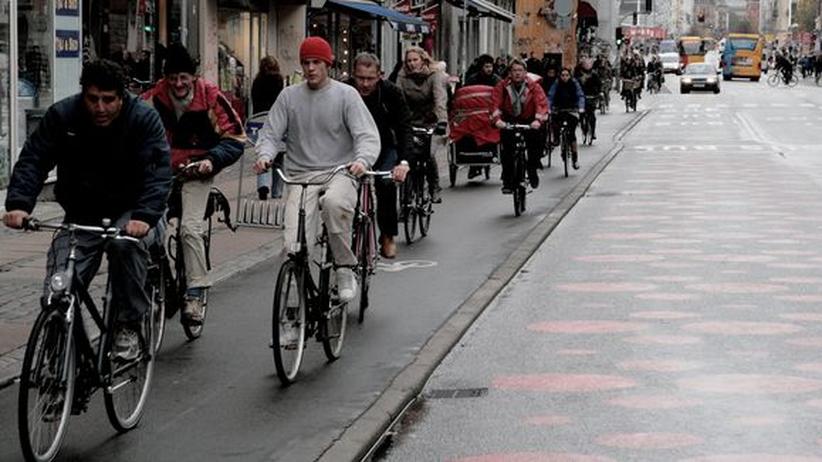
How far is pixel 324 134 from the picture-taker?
9750mm

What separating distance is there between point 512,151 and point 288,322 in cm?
1071

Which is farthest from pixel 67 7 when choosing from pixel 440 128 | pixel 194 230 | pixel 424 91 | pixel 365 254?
pixel 194 230

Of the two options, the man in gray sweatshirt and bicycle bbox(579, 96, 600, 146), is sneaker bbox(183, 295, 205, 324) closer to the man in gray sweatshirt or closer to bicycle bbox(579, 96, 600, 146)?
the man in gray sweatshirt

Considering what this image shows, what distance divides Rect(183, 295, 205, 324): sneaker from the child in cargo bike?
13.9 meters

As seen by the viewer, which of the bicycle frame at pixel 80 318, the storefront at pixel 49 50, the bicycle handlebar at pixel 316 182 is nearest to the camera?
the bicycle frame at pixel 80 318

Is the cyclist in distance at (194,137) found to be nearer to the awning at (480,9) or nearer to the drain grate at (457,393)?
the drain grate at (457,393)

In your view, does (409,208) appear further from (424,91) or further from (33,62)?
(33,62)

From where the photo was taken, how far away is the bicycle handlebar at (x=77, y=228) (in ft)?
22.8

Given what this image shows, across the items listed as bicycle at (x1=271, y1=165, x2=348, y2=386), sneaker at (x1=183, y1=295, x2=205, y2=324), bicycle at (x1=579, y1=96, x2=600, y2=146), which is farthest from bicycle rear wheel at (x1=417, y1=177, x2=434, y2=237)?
bicycle at (x1=579, y1=96, x2=600, y2=146)

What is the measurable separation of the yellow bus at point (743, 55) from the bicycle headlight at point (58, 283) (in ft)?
342

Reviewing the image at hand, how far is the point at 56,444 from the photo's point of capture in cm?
678

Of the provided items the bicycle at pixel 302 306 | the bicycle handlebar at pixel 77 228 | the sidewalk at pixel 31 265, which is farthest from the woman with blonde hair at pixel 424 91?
the bicycle handlebar at pixel 77 228

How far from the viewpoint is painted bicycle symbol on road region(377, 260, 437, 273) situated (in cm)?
1389

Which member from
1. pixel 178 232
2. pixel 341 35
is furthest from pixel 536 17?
pixel 178 232
